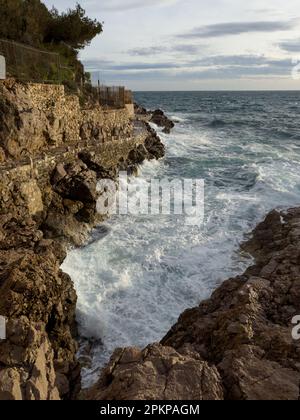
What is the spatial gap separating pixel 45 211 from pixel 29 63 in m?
10.8

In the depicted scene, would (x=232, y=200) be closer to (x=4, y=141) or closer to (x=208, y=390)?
(x=4, y=141)

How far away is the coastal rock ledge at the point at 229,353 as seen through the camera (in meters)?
6.26

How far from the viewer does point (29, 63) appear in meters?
22.7

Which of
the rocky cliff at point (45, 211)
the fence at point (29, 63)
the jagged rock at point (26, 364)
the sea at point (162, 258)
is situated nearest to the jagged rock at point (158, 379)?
the jagged rock at point (26, 364)

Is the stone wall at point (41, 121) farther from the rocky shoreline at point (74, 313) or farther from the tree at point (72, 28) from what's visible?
the tree at point (72, 28)

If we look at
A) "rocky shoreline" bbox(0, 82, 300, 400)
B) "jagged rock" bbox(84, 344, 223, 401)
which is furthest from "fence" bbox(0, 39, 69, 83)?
"jagged rock" bbox(84, 344, 223, 401)

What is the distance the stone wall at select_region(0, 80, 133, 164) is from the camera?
17391mm

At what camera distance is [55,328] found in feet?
32.5

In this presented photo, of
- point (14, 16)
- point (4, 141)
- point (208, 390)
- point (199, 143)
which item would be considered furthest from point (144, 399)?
point (199, 143)

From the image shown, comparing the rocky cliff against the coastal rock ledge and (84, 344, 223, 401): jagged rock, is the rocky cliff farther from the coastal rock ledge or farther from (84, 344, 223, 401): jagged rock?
the coastal rock ledge

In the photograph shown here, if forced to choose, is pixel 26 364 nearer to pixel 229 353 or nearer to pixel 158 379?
pixel 158 379

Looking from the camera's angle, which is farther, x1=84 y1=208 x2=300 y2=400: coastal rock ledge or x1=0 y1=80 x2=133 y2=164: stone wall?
x1=0 y1=80 x2=133 y2=164: stone wall

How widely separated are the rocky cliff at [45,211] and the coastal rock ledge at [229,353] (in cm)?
136

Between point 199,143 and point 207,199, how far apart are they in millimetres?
19617
